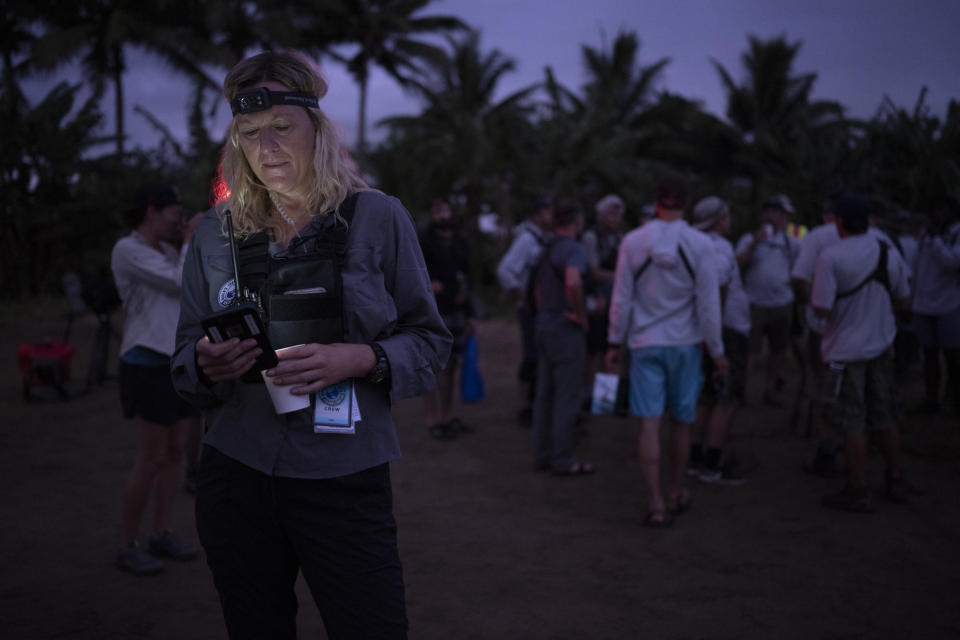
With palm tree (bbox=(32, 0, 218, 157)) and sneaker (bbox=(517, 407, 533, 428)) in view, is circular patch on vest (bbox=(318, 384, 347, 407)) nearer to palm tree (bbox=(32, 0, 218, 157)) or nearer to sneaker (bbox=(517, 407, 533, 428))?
sneaker (bbox=(517, 407, 533, 428))

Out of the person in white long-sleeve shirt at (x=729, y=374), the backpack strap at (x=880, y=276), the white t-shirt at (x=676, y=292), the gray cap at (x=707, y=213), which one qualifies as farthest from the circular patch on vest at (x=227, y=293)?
the gray cap at (x=707, y=213)

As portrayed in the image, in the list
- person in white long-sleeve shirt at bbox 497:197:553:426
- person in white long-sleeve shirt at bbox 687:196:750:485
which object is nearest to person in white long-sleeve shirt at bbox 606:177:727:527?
person in white long-sleeve shirt at bbox 687:196:750:485

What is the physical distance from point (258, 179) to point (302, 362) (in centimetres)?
58

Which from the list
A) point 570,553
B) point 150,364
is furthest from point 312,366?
point 570,553

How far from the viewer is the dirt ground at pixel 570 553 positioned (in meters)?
3.78

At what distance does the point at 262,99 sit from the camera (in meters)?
1.92

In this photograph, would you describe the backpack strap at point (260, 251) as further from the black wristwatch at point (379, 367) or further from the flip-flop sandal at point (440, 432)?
the flip-flop sandal at point (440, 432)

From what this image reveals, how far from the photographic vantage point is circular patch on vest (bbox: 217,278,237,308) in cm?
195

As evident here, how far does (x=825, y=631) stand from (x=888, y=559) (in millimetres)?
1169

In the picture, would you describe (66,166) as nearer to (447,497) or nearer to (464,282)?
(464,282)

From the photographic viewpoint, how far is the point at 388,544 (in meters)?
1.91

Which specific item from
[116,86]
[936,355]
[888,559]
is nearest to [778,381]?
[936,355]

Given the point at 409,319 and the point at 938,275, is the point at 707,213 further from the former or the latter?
the point at 409,319

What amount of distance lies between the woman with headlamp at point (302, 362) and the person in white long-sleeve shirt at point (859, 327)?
410 centimetres
